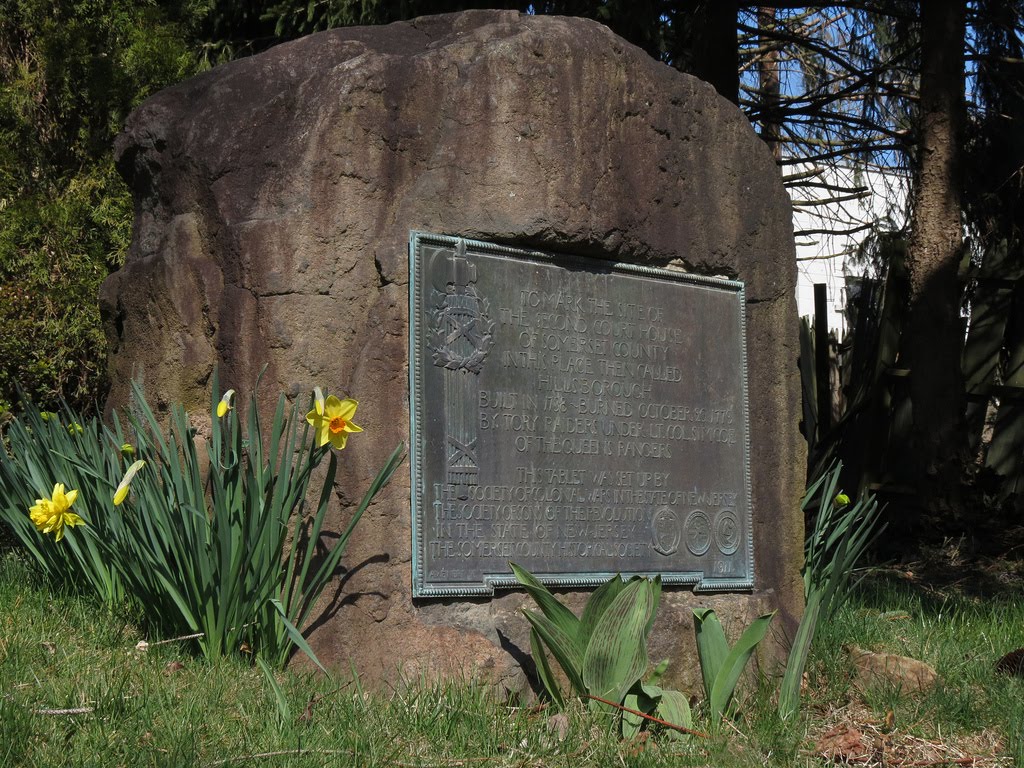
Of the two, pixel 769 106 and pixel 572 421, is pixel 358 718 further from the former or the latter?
pixel 769 106

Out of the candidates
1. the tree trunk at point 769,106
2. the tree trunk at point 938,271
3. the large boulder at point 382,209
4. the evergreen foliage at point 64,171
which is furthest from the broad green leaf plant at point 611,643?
the tree trunk at point 938,271

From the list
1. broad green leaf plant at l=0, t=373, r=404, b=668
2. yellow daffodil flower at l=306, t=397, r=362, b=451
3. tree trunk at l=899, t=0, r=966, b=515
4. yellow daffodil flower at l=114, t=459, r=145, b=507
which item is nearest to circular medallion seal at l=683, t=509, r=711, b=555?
broad green leaf plant at l=0, t=373, r=404, b=668

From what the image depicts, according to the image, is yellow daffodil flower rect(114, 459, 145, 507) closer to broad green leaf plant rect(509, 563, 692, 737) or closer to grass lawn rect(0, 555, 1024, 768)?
grass lawn rect(0, 555, 1024, 768)

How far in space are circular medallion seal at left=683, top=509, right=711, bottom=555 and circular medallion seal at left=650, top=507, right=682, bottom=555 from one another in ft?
0.14

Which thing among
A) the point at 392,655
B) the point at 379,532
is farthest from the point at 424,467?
the point at 392,655

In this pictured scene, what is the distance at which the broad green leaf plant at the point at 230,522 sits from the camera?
328cm

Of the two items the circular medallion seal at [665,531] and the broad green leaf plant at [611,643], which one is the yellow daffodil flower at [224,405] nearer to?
the broad green leaf plant at [611,643]

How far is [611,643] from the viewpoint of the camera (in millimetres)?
3357

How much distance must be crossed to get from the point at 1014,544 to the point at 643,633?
16.7 ft

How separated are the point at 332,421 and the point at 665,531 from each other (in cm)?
136

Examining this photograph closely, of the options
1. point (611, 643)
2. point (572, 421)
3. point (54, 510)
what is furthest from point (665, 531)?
point (54, 510)

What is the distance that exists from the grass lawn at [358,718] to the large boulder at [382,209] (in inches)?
12.1

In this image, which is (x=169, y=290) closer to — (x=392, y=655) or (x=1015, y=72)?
(x=392, y=655)

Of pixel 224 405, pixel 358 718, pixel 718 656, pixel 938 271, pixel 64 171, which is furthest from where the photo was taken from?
pixel 938 271
